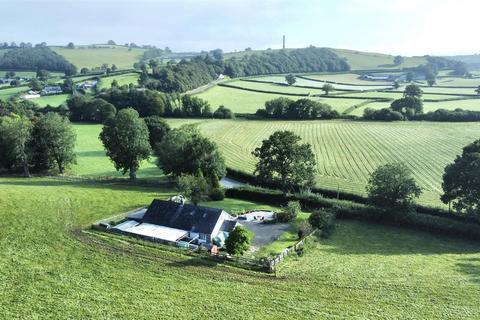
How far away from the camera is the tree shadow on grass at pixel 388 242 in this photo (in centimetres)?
4619

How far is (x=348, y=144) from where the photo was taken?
94.8m

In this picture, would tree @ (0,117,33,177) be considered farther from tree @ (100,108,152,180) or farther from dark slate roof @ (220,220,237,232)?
dark slate roof @ (220,220,237,232)

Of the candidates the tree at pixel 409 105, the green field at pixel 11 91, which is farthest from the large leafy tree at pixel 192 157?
the green field at pixel 11 91

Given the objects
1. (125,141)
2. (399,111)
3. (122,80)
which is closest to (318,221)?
(125,141)

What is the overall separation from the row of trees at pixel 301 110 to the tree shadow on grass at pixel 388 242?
74584mm

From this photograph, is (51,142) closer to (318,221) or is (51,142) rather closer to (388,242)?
(318,221)

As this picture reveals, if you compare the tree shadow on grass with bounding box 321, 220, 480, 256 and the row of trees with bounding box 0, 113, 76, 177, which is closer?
the tree shadow on grass with bounding box 321, 220, 480, 256

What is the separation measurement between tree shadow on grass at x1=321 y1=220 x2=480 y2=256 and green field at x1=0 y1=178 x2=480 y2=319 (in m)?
0.13

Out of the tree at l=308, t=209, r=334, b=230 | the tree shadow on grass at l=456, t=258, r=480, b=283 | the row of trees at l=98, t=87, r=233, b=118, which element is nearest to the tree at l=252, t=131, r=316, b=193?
the tree at l=308, t=209, r=334, b=230

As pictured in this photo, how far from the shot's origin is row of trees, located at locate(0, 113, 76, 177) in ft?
229

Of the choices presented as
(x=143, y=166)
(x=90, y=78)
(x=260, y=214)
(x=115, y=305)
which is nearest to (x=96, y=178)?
(x=143, y=166)

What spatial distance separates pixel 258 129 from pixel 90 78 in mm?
109125

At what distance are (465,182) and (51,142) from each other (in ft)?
207

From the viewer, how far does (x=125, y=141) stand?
2734 inches
